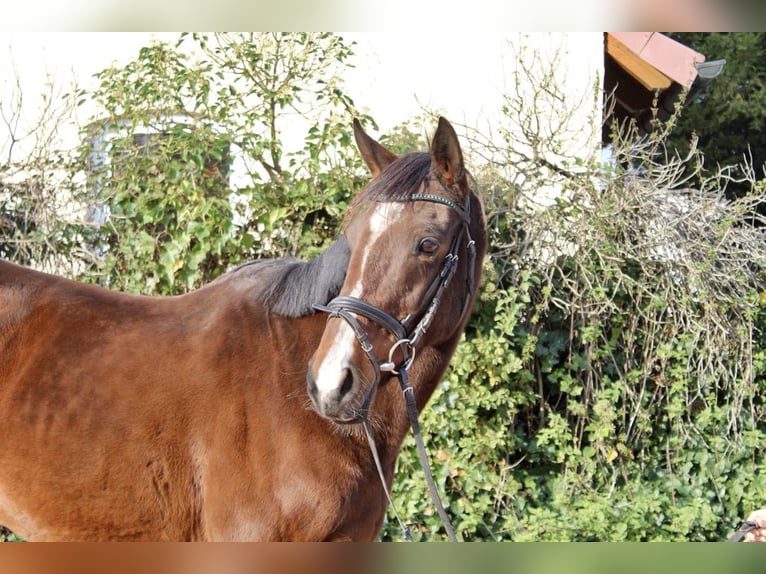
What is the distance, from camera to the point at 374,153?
3.03 m

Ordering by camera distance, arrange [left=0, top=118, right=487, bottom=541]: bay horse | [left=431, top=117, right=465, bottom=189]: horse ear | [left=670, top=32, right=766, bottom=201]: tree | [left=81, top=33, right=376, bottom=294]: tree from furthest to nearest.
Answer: [left=670, top=32, right=766, bottom=201]: tree → [left=81, top=33, right=376, bottom=294]: tree → [left=431, top=117, right=465, bottom=189]: horse ear → [left=0, top=118, right=487, bottom=541]: bay horse

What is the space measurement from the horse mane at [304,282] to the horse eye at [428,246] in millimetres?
284

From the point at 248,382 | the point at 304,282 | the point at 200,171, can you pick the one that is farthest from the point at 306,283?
Answer: the point at 200,171

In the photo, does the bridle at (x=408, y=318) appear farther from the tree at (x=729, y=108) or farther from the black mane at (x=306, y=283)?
the tree at (x=729, y=108)

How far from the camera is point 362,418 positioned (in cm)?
246

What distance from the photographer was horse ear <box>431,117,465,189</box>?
2.76m

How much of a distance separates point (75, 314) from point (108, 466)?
26.1 inches

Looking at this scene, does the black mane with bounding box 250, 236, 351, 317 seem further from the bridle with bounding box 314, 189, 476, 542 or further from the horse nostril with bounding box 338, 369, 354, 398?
the horse nostril with bounding box 338, 369, 354, 398

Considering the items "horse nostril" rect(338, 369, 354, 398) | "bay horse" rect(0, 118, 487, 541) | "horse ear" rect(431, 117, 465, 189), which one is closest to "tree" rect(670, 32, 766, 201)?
"horse ear" rect(431, 117, 465, 189)

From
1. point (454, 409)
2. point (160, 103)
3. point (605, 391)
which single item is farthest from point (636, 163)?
point (160, 103)

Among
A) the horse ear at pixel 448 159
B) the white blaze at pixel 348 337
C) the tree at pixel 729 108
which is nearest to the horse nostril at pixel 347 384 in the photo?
the white blaze at pixel 348 337

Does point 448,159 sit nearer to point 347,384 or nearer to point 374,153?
point 374,153

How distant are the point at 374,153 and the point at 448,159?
0.38m

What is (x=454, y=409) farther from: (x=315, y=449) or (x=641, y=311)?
(x=315, y=449)
